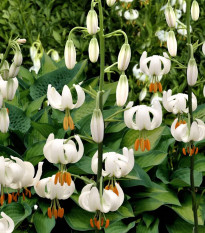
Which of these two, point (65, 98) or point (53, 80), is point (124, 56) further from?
point (53, 80)

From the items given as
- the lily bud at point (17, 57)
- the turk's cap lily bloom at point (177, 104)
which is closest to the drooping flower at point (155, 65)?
the turk's cap lily bloom at point (177, 104)

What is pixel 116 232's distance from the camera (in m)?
2.62

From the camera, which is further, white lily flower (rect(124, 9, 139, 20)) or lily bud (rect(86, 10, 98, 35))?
white lily flower (rect(124, 9, 139, 20))

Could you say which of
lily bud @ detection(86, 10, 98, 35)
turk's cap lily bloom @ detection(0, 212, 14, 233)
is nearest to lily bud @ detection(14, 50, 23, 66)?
lily bud @ detection(86, 10, 98, 35)

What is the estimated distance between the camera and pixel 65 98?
2.01 metres

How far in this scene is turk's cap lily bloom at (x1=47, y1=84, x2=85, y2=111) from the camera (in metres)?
1.99

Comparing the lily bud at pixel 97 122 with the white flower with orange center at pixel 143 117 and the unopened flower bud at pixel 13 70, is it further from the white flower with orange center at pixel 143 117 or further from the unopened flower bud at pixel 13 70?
the unopened flower bud at pixel 13 70

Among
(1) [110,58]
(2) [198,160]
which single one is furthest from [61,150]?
(1) [110,58]

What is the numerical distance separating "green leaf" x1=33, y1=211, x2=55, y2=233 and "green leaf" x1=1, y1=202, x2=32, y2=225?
0.07 metres

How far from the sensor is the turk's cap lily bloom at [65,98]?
199 cm

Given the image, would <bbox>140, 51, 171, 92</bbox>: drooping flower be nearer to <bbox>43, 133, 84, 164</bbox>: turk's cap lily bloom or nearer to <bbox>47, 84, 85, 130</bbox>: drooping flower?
<bbox>47, 84, 85, 130</bbox>: drooping flower

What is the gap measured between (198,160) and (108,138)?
50 centimetres

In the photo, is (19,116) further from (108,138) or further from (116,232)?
(116,232)

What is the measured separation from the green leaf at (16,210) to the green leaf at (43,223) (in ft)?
0.23
